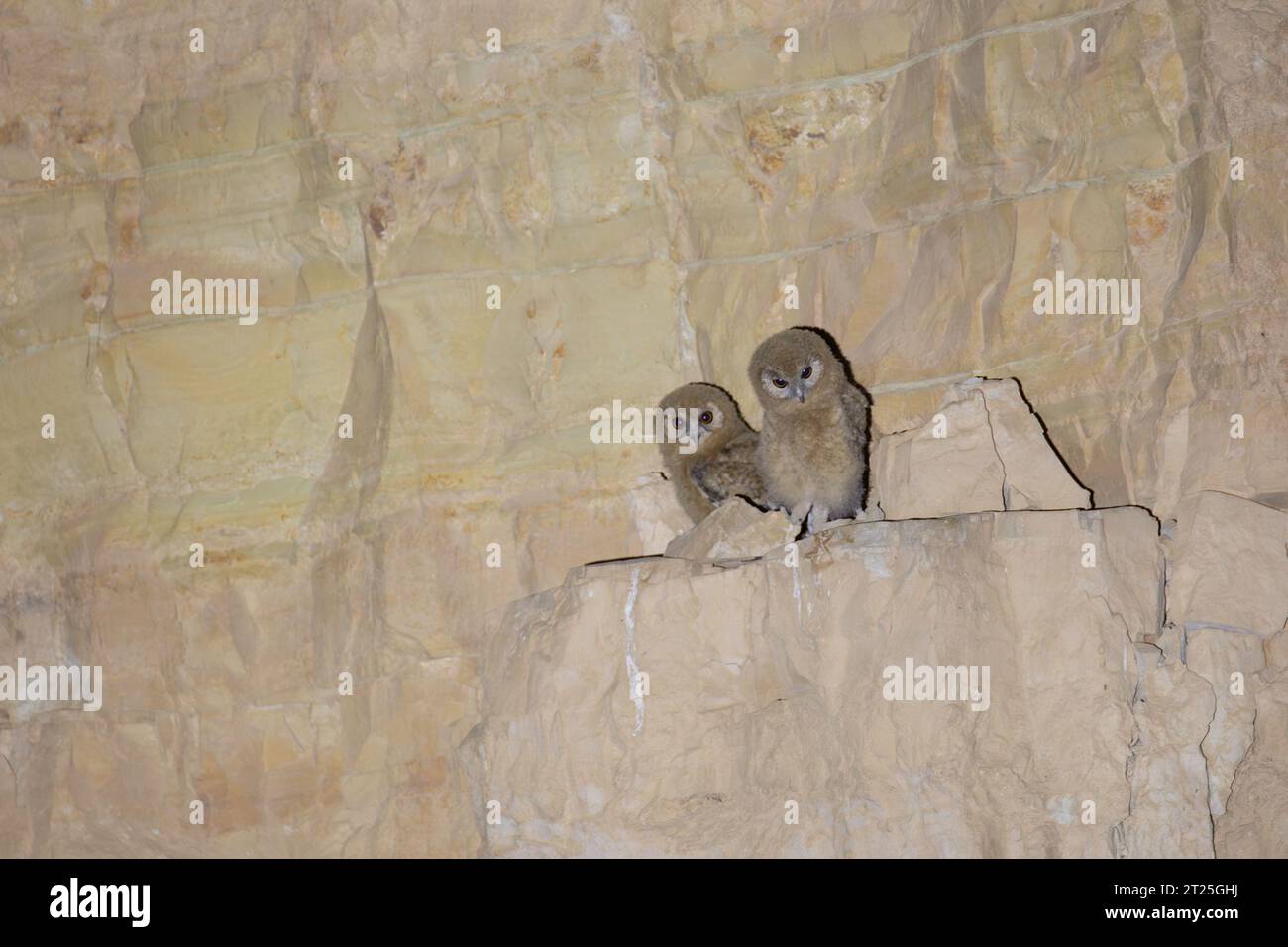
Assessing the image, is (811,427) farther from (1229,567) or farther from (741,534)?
(1229,567)

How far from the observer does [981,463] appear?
6.60m


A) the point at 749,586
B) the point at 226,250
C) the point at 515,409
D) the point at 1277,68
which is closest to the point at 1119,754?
the point at 749,586

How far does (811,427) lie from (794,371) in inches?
11.8

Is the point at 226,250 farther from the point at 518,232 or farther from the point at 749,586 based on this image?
the point at 749,586

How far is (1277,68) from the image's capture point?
21.2 ft

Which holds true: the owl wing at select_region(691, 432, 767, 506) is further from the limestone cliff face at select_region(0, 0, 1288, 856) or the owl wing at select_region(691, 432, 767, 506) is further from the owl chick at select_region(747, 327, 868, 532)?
the limestone cliff face at select_region(0, 0, 1288, 856)

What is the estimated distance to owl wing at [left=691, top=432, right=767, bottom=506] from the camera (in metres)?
7.60

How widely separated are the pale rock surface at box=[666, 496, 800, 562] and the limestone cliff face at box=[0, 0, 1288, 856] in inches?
4.7

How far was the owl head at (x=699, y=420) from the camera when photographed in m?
7.68

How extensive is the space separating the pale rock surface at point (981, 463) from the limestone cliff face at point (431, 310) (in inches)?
1.9
